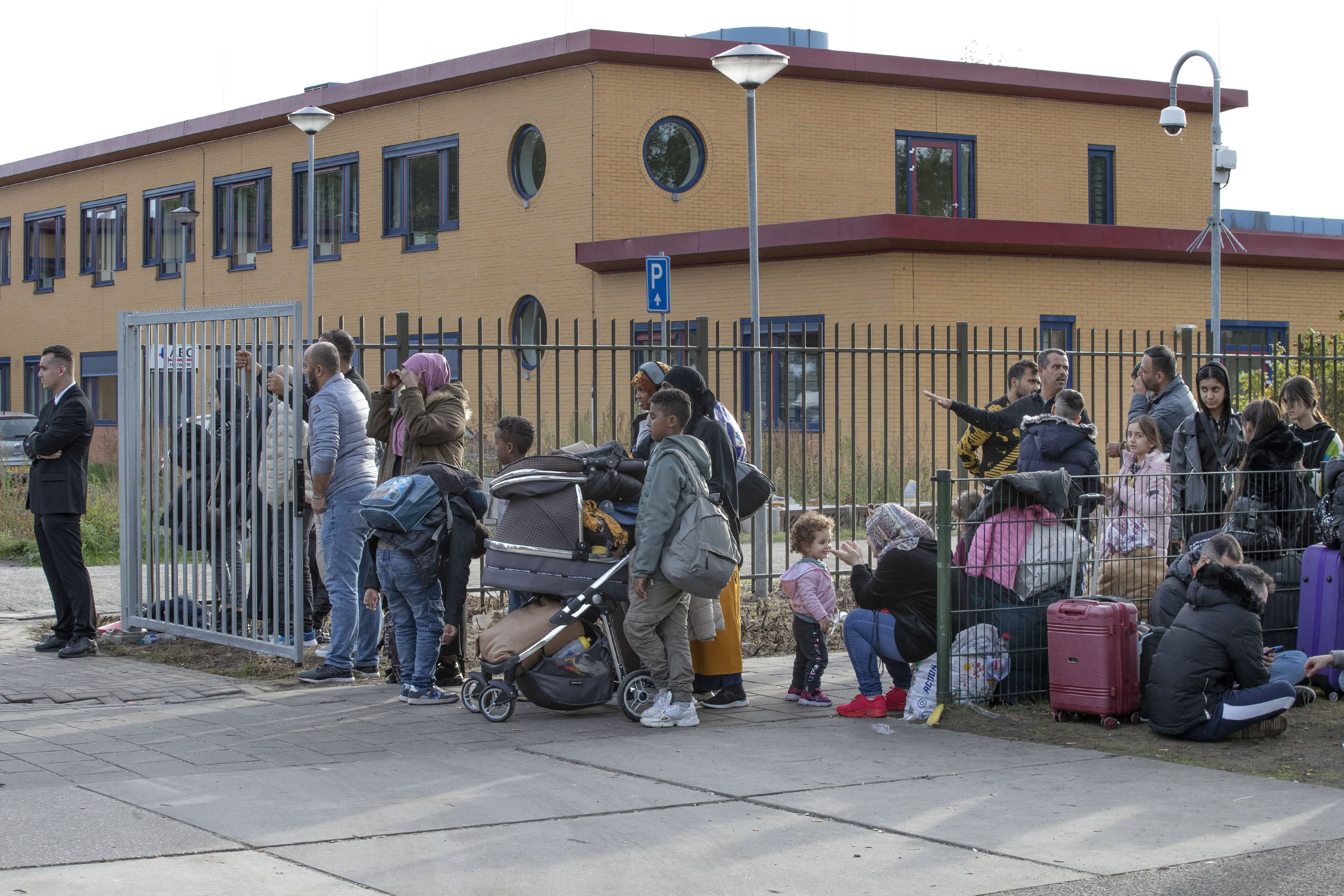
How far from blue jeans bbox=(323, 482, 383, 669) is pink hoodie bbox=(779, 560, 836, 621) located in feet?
8.35

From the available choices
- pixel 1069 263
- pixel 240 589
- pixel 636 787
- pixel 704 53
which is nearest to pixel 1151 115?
pixel 1069 263

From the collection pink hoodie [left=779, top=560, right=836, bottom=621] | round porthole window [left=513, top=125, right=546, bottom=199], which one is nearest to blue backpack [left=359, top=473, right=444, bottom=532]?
pink hoodie [left=779, top=560, right=836, bottom=621]

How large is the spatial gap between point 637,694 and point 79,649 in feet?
14.3

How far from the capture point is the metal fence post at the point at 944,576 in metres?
7.90

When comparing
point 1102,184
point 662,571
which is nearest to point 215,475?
point 662,571

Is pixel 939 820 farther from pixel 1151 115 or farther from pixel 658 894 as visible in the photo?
pixel 1151 115

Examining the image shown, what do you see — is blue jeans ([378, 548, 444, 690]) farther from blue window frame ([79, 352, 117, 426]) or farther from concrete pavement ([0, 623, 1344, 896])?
blue window frame ([79, 352, 117, 426])

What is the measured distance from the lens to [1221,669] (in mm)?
7438

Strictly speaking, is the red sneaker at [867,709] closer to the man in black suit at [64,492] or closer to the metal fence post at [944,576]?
the metal fence post at [944,576]

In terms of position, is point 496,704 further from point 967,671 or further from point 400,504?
point 967,671

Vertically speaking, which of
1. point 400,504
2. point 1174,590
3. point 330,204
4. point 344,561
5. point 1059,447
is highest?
point 330,204

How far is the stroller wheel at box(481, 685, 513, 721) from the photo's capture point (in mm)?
7906

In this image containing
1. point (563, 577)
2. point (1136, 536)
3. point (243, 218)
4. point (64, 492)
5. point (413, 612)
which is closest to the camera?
point (563, 577)

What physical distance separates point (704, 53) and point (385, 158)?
7137 millimetres
